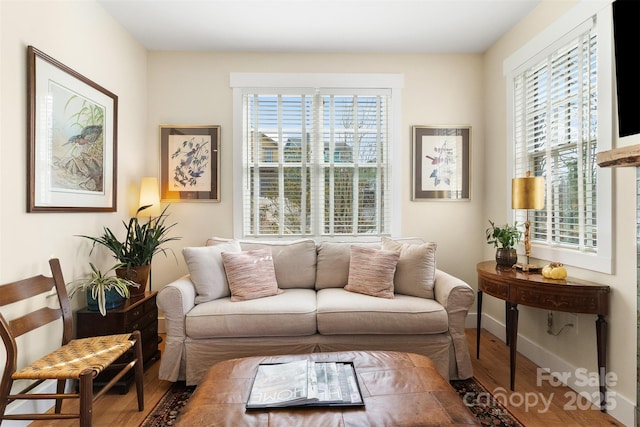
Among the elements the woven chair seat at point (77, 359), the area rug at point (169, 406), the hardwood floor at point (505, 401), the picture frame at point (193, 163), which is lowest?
the area rug at point (169, 406)

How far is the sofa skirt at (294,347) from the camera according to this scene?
2.34 metres

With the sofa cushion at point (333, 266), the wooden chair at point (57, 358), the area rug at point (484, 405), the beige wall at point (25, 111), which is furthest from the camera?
the sofa cushion at point (333, 266)

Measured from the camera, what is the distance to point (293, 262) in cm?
298

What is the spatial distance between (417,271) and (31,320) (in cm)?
243

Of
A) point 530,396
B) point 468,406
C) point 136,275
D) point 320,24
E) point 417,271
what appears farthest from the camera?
point 320,24

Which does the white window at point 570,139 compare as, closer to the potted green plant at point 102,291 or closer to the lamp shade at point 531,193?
the lamp shade at point 531,193

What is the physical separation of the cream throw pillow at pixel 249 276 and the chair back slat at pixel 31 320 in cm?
105

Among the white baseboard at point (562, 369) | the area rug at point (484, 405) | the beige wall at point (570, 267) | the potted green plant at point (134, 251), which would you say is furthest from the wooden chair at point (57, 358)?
the beige wall at point (570, 267)

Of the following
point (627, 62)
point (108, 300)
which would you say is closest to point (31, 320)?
point (108, 300)

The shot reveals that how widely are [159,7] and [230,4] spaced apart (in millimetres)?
564

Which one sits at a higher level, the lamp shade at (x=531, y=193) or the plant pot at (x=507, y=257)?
the lamp shade at (x=531, y=193)

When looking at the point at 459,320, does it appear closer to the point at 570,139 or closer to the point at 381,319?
the point at 381,319

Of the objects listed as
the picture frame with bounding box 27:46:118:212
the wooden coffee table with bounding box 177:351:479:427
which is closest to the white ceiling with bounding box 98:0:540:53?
the picture frame with bounding box 27:46:118:212

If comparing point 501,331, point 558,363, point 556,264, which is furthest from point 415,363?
point 501,331
